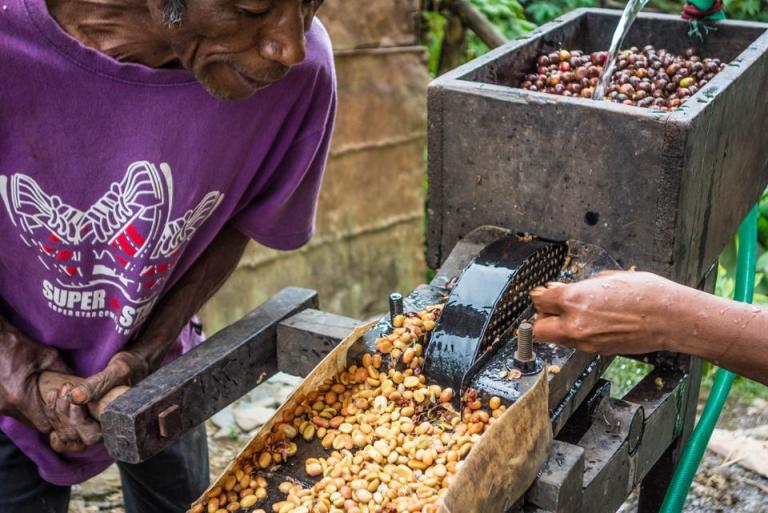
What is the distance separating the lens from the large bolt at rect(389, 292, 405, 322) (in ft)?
6.23

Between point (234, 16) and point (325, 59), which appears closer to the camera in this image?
point (234, 16)

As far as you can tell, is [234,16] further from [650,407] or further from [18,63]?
[650,407]

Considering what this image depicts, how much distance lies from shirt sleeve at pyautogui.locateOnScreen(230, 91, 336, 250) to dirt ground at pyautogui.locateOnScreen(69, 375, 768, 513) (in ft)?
5.77

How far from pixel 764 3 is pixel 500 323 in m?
5.67

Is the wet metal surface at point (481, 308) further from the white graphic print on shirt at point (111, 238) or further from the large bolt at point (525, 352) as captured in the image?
the white graphic print on shirt at point (111, 238)

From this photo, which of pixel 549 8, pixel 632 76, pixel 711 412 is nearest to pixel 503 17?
pixel 549 8

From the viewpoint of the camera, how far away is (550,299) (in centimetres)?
184

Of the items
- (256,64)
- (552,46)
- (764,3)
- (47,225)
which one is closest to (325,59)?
(256,64)

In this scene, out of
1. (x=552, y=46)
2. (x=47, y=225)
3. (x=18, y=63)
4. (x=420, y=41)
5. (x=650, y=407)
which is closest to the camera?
(x=18, y=63)

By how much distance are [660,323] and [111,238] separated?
1.13m

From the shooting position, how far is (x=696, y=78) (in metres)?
2.38

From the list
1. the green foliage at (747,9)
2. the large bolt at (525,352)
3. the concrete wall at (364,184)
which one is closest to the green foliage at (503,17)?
the concrete wall at (364,184)

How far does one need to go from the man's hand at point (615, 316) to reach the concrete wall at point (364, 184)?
2.84 metres

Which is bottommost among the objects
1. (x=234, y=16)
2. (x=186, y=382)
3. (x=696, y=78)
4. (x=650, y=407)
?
(x=650, y=407)
